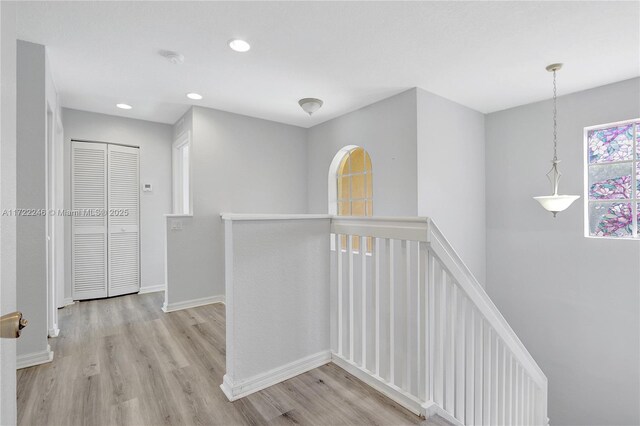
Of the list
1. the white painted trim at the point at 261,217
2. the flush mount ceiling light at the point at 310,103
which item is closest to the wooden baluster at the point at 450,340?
the white painted trim at the point at 261,217

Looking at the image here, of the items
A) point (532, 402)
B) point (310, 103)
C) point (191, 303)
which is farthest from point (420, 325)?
point (191, 303)

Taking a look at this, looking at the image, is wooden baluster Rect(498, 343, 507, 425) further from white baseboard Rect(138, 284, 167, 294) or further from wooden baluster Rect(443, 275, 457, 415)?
white baseboard Rect(138, 284, 167, 294)

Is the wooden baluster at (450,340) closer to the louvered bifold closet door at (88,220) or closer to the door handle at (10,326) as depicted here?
the door handle at (10,326)

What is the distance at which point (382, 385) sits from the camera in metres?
1.96

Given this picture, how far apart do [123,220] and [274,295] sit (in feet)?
11.0

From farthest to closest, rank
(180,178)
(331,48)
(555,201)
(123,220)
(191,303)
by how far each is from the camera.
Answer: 1. (180,178)
2. (123,220)
3. (191,303)
4. (555,201)
5. (331,48)

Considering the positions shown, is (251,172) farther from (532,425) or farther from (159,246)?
(532,425)

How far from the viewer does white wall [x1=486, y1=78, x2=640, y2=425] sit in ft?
10.3

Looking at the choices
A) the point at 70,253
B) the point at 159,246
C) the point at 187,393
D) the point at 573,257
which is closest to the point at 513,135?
the point at 573,257

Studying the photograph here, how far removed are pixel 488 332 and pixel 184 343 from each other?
2.41 m

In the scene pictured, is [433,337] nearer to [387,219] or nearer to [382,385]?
[382,385]

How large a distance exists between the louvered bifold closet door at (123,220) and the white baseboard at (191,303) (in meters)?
1.07

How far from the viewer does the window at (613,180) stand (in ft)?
10.6

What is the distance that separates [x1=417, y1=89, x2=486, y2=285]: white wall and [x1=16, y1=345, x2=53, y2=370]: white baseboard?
11.3ft
